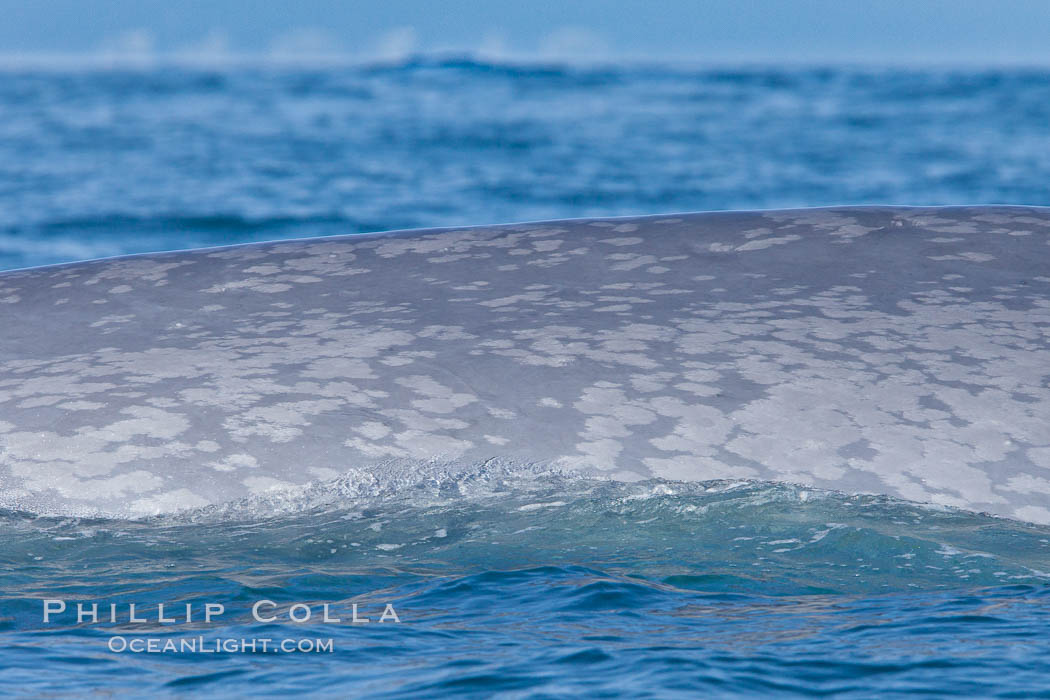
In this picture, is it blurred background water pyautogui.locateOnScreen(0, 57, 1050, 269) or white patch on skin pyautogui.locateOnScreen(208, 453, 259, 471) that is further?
blurred background water pyautogui.locateOnScreen(0, 57, 1050, 269)

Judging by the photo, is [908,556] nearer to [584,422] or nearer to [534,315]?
[584,422]

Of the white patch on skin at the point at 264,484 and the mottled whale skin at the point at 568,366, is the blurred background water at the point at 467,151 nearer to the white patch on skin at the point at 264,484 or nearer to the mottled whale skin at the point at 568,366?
the mottled whale skin at the point at 568,366

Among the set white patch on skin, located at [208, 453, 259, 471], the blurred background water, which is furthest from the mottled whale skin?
the blurred background water

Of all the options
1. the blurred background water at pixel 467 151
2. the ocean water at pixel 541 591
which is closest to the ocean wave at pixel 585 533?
the ocean water at pixel 541 591

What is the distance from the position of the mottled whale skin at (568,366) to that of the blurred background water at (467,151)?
936 cm

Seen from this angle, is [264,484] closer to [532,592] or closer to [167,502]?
[167,502]

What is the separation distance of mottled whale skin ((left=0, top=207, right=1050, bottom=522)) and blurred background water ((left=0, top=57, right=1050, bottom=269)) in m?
9.36

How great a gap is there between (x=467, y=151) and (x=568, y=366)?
16456 millimetres

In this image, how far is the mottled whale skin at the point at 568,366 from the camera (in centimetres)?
401

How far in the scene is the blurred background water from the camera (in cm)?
1552

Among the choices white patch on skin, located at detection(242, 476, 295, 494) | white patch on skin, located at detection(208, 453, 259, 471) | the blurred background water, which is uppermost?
white patch on skin, located at detection(208, 453, 259, 471)

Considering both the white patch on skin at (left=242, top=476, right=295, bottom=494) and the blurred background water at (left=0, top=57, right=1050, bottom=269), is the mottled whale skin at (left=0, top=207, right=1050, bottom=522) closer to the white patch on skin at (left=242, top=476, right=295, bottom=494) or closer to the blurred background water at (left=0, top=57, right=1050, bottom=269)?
the white patch on skin at (left=242, top=476, right=295, bottom=494)

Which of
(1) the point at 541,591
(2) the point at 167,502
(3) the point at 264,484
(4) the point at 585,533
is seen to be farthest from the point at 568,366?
(2) the point at 167,502

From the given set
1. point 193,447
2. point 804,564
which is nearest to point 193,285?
point 193,447
